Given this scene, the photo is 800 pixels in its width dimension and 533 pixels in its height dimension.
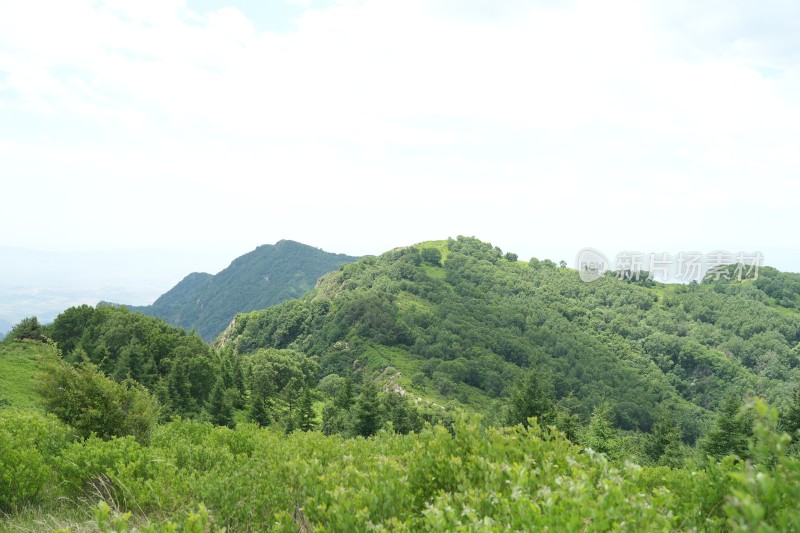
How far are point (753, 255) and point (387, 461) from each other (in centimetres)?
21598

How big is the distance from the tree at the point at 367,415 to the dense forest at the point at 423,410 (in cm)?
19

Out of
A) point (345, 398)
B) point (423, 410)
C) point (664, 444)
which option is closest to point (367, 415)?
point (345, 398)

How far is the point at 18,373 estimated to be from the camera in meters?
44.4

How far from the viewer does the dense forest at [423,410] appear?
4836 millimetres

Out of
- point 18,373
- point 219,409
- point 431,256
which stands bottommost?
point 219,409

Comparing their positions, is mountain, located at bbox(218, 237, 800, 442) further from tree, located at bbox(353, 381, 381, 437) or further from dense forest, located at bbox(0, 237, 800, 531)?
tree, located at bbox(353, 381, 381, 437)

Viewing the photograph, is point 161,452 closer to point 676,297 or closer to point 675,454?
point 675,454

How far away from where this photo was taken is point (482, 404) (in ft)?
338

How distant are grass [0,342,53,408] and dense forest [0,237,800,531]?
35cm

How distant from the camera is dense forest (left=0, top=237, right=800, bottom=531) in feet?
15.9

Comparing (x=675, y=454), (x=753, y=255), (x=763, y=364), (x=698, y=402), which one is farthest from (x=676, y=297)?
(x=675, y=454)

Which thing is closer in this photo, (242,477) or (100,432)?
(242,477)

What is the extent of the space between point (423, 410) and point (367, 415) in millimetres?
34318

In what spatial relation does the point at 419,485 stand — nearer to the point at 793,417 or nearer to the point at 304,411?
the point at 793,417
